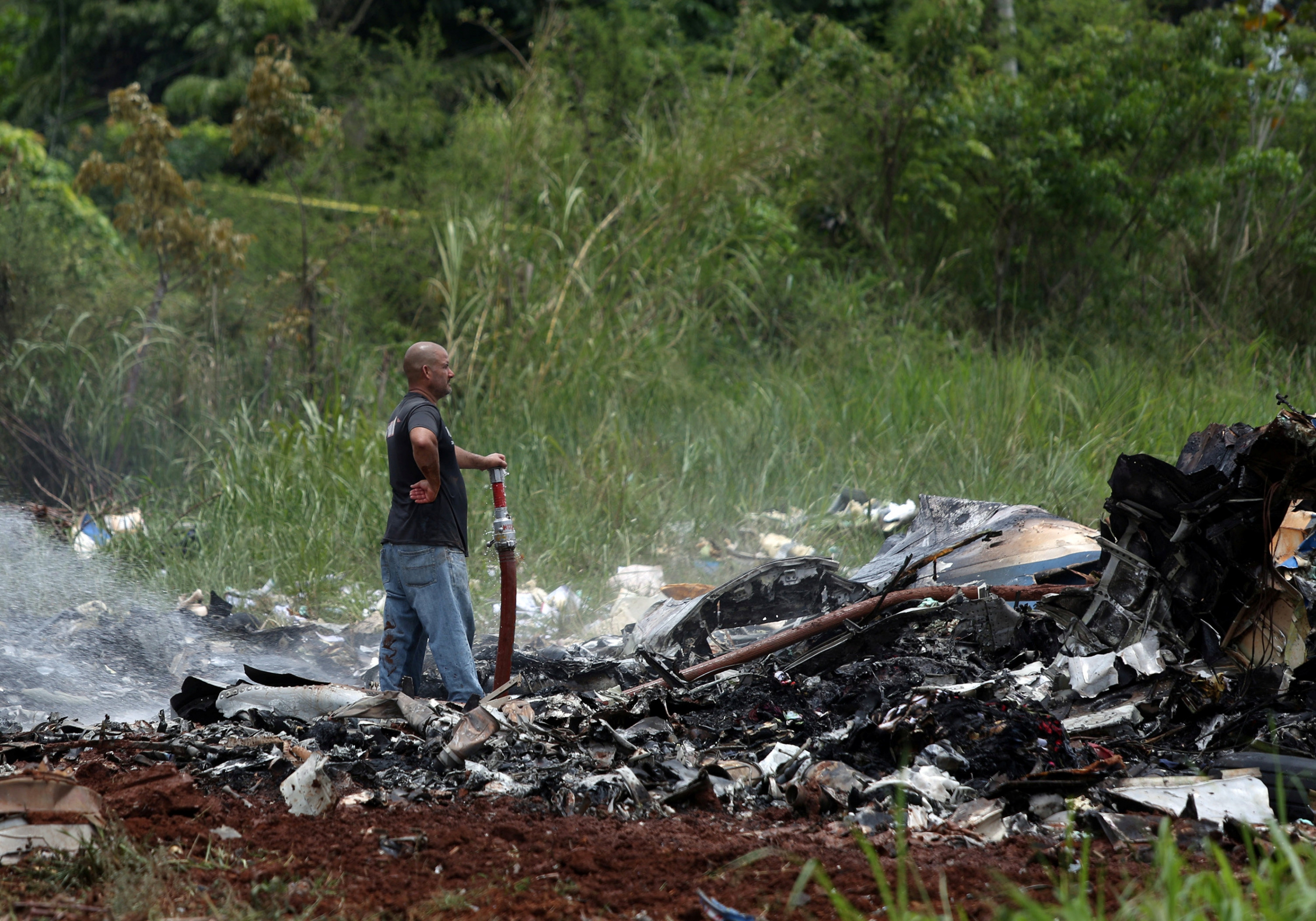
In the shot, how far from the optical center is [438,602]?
4402 millimetres

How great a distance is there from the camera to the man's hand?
4.28 meters

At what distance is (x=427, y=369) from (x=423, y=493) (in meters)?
0.53

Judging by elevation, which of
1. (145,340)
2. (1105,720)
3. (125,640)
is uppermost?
(1105,720)

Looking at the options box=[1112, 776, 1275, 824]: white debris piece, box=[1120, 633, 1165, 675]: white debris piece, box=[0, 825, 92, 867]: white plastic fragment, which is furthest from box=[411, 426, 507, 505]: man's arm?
box=[1112, 776, 1275, 824]: white debris piece

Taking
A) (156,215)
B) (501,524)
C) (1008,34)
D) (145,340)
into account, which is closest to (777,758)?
(501,524)

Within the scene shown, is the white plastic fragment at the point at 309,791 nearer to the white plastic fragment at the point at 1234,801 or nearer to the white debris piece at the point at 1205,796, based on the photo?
the white debris piece at the point at 1205,796

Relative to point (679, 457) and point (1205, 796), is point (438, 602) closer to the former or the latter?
point (1205, 796)

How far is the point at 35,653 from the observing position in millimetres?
5262

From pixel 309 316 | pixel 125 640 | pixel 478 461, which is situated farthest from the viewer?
pixel 309 316

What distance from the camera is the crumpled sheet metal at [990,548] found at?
15.7ft

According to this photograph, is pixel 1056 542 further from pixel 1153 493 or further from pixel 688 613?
pixel 688 613

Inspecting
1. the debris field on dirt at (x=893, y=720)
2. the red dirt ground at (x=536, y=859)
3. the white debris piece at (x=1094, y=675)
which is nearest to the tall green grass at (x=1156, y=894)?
the red dirt ground at (x=536, y=859)

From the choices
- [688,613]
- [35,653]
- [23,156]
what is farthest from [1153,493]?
[23,156]

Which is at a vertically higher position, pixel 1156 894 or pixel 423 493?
pixel 1156 894
